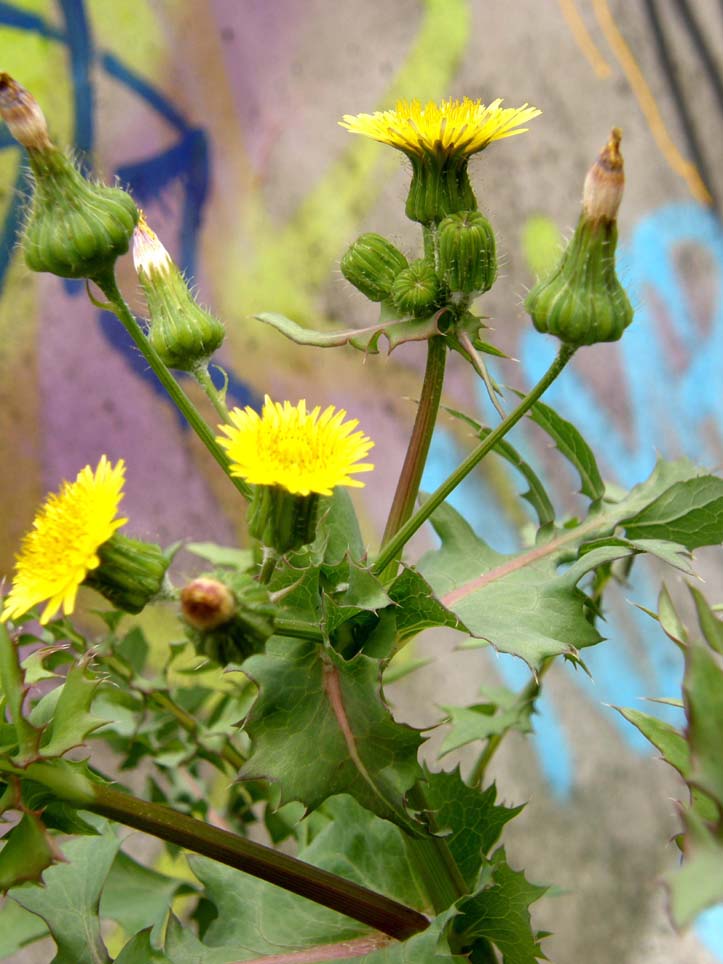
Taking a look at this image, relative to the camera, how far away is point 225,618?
1.38ft

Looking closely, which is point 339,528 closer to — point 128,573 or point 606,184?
point 128,573

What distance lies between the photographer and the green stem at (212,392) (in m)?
0.55

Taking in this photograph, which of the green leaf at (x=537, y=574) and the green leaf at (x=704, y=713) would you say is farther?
the green leaf at (x=537, y=574)

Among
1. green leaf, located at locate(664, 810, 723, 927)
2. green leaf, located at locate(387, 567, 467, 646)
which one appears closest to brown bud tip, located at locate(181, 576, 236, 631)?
green leaf, located at locate(387, 567, 467, 646)

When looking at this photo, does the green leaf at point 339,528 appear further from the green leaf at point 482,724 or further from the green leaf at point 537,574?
the green leaf at point 482,724

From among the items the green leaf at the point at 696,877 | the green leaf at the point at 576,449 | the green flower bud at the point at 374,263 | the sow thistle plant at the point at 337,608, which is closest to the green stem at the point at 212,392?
the sow thistle plant at the point at 337,608

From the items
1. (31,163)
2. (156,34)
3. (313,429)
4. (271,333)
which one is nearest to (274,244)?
(271,333)

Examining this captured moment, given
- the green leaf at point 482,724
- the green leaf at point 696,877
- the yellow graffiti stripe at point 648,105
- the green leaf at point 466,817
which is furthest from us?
the yellow graffiti stripe at point 648,105

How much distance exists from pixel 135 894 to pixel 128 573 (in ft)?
1.02

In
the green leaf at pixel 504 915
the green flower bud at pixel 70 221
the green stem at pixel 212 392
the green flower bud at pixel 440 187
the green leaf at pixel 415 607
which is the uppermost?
the green flower bud at pixel 70 221

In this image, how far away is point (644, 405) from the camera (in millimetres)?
2033

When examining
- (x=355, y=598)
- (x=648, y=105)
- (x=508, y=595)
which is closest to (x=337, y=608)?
(x=355, y=598)

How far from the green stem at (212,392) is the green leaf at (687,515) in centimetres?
27

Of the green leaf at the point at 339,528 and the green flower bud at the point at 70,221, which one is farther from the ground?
the green flower bud at the point at 70,221
